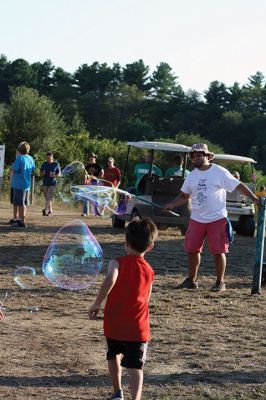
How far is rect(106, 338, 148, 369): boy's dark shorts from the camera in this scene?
5004 millimetres

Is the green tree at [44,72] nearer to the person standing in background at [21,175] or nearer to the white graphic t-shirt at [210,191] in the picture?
the person standing in background at [21,175]

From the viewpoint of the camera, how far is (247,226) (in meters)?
17.8

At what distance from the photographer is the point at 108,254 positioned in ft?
42.7

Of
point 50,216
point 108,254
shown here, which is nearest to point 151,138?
point 50,216

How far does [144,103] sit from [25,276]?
98.4 m

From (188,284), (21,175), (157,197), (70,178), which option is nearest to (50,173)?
(70,178)

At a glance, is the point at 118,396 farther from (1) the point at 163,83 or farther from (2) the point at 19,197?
(1) the point at 163,83

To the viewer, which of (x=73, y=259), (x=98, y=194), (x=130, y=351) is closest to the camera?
(x=130, y=351)

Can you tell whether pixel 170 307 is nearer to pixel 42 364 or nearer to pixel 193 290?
pixel 193 290

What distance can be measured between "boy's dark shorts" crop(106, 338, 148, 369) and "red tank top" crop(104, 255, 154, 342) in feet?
0.14

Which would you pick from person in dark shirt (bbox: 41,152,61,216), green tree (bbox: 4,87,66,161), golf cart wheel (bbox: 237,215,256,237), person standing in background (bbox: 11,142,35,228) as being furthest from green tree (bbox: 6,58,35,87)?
person standing in background (bbox: 11,142,35,228)

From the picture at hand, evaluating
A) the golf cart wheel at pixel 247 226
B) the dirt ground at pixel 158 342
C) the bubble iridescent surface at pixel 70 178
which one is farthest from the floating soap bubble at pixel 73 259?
the golf cart wheel at pixel 247 226

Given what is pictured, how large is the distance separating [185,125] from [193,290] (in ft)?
299

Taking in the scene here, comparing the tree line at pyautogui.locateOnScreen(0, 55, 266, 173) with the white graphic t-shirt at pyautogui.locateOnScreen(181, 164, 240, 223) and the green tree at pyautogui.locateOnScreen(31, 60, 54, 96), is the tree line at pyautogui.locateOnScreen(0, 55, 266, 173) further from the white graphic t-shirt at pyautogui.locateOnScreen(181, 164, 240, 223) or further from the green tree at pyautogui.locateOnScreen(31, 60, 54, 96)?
the white graphic t-shirt at pyautogui.locateOnScreen(181, 164, 240, 223)
